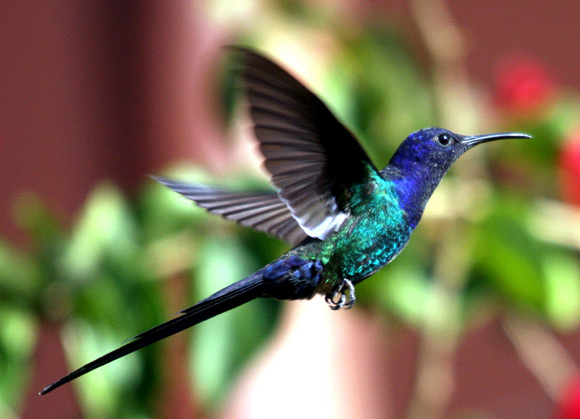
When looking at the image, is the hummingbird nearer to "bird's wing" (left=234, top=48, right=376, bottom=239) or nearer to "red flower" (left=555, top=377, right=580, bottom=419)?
"bird's wing" (left=234, top=48, right=376, bottom=239)

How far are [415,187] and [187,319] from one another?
0.34 ft

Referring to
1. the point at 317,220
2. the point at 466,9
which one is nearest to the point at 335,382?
the point at 466,9

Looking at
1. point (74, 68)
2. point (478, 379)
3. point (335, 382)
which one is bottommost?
point (478, 379)

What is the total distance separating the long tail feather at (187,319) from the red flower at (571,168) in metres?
0.47

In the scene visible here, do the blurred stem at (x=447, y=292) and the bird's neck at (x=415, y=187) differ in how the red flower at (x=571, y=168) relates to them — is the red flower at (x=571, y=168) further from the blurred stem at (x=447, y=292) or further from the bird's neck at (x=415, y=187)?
the bird's neck at (x=415, y=187)

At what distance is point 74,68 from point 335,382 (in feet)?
1.92

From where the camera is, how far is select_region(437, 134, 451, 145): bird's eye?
0.31m

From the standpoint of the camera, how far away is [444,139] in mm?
308

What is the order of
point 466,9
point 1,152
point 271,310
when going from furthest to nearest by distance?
1. point 466,9
2. point 1,152
3. point 271,310

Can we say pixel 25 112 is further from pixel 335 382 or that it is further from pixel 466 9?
pixel 466 9

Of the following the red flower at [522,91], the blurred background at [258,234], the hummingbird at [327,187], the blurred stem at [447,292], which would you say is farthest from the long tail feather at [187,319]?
the red flower at [522,91]

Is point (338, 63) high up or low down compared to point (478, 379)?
up

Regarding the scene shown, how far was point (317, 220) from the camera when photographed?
0.32 metres

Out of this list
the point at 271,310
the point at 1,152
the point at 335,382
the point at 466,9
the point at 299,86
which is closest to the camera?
the point at 299,86
